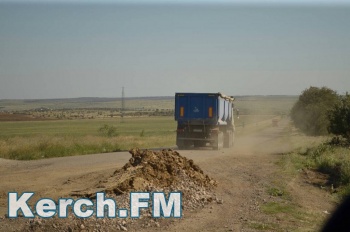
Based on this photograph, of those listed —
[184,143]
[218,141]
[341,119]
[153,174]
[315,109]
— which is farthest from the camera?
[315,109]

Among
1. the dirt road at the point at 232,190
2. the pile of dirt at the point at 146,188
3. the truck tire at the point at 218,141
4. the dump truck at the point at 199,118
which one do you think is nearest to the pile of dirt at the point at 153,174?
the pile of dirt at the point at 146,188

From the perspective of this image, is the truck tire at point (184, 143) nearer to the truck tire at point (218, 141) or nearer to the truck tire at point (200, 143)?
the truck tire at point (200, 143)

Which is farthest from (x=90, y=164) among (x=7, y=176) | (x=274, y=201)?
(x=274, y=201)

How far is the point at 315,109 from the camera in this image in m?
61.1

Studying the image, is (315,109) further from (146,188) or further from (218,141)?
(146,188)

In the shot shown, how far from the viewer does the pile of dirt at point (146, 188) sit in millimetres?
11398

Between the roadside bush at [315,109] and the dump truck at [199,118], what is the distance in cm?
2225

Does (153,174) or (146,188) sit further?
(153,174)

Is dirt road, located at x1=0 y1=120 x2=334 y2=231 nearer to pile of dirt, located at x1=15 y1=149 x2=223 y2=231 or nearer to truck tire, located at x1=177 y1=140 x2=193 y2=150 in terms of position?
pile of dirt, located at x1=15 y1=149 x2=223 y2=231

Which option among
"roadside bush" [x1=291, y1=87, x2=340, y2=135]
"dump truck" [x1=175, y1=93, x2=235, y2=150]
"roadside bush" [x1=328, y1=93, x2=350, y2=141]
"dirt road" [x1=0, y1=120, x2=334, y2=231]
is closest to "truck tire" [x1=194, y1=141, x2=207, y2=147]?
"dump truck" [x1=175, y1=93, x2=235, y2=150]

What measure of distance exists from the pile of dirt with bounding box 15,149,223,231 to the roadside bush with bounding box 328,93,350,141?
19.3 m

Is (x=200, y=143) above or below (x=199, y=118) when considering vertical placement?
below

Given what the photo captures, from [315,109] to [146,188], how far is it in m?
49.0

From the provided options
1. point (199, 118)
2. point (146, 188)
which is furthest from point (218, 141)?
point (146, 188)
